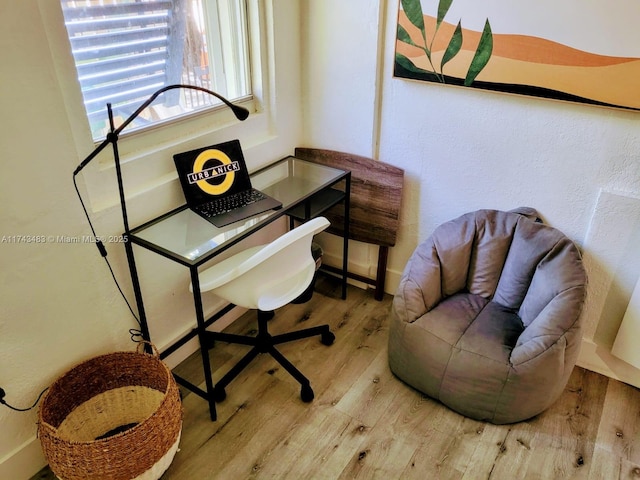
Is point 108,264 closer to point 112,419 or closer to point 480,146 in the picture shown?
point 112,419

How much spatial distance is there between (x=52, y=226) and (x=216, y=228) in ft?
1.82

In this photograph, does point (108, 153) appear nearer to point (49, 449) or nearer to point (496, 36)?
point (49, 449)

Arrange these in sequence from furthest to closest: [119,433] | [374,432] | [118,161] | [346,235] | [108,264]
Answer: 1. [346,235]
2. [374,432]
3. [108,264]
4. [119,433]
5. [118,161]

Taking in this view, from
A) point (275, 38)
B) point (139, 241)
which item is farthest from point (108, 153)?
point (275, 38)

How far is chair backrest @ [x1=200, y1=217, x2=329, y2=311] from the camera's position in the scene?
1.77 metres

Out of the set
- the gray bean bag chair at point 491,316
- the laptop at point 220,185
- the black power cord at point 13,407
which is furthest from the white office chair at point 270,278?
the black power cord at point 13,407

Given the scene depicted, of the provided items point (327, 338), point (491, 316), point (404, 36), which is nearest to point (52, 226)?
point (327, 338)

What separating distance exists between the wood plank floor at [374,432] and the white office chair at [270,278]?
0.10m

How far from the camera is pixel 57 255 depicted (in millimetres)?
1671

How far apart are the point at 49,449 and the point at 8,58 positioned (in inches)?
46.2

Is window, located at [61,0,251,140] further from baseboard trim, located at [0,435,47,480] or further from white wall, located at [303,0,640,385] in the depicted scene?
baseboard trim, located at [0,435,47,480]

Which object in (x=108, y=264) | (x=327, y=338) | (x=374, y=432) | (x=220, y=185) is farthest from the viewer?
(x=327, y=338)

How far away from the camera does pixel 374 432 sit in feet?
6.54

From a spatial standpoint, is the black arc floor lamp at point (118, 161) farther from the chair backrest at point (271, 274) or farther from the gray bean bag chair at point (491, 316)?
the gray bean bag chair at point (491, 316)
